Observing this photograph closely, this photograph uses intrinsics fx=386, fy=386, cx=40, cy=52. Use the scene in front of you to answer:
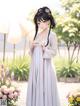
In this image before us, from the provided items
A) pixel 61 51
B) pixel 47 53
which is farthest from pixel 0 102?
pixel 61 51

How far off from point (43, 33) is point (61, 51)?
3.53m

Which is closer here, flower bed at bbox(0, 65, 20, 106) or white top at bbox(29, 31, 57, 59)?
white top at bbox(29, 31, 57, 59)

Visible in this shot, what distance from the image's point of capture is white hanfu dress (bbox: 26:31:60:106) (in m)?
3.43

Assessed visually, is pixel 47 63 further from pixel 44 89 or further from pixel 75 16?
pixel 75 16

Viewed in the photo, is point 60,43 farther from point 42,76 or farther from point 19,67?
point 42,76

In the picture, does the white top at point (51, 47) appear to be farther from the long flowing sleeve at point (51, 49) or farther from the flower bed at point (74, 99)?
the flower bed at point (74, 99)

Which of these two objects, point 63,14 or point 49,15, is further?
point 63,14

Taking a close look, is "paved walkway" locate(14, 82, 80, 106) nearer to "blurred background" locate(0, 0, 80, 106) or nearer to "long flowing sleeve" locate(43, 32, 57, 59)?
"blurred background" locate(0, 0, 80, 106)

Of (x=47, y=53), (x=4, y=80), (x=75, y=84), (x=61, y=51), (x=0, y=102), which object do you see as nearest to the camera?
(x=47, y=53)

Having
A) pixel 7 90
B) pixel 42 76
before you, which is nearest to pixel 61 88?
pixel 7 90

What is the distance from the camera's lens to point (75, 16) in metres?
6.39

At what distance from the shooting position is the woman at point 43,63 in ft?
11.3

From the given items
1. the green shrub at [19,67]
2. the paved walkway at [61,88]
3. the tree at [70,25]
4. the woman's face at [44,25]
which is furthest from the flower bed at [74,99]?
the tree at [70,25]

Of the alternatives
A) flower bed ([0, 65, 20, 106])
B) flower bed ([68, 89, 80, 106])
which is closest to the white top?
flower bed ([68, 89, 80, 106])
